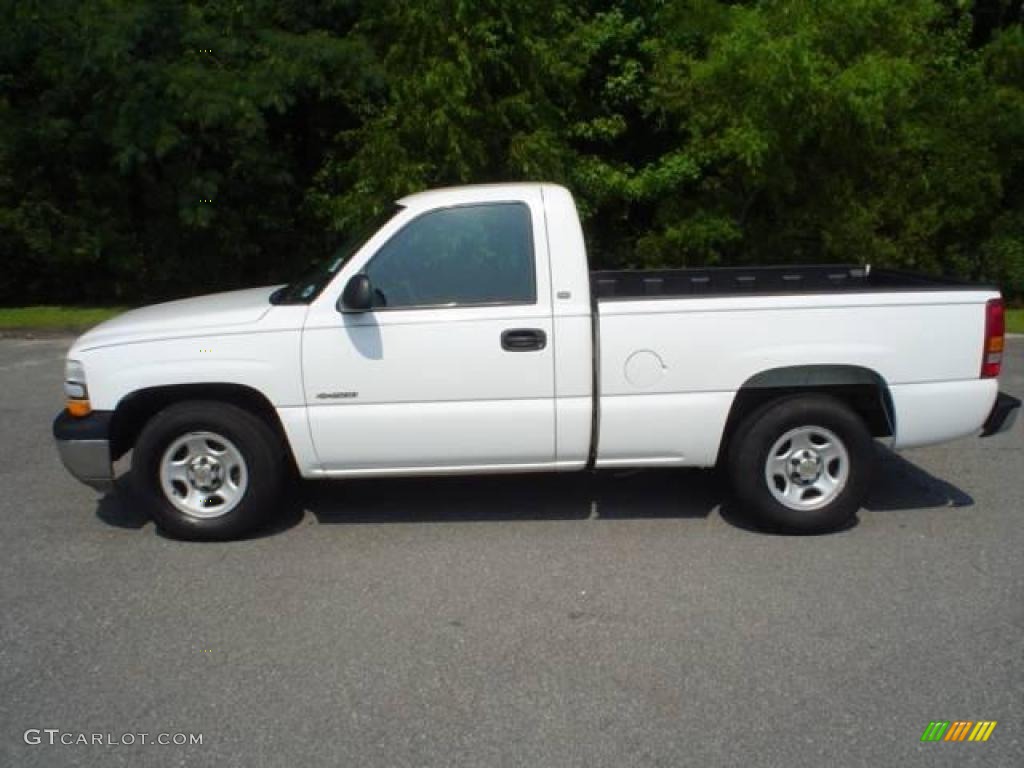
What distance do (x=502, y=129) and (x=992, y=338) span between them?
26.6 ft

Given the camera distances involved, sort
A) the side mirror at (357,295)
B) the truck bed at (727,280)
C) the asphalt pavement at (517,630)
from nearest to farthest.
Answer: the asphalt pavement at (517,630), the side mirror at (357,295), the truck bed at (727,280)

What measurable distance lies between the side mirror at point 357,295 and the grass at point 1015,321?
10.3 metres

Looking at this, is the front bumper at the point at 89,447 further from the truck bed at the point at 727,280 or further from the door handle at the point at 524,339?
the truck bed at the point at 727,280

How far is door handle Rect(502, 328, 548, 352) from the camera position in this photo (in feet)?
17.2

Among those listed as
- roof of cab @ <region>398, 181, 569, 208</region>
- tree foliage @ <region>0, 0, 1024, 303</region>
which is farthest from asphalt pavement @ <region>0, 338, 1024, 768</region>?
tree foliage @ <region>0, 0, 1024, 303</region>

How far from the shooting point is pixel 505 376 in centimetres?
528

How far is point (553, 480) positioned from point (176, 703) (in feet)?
10.5

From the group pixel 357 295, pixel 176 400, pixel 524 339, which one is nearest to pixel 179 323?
pixel 176 400

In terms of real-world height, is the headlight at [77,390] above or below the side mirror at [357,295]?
below

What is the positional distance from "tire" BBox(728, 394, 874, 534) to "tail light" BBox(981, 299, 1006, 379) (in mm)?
711

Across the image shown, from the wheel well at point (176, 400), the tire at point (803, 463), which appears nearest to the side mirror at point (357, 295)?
the wheel well at point (176, 400)

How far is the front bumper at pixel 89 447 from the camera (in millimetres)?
5312

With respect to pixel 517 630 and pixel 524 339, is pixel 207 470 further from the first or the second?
pixel 517 630

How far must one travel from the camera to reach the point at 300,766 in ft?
11.2
